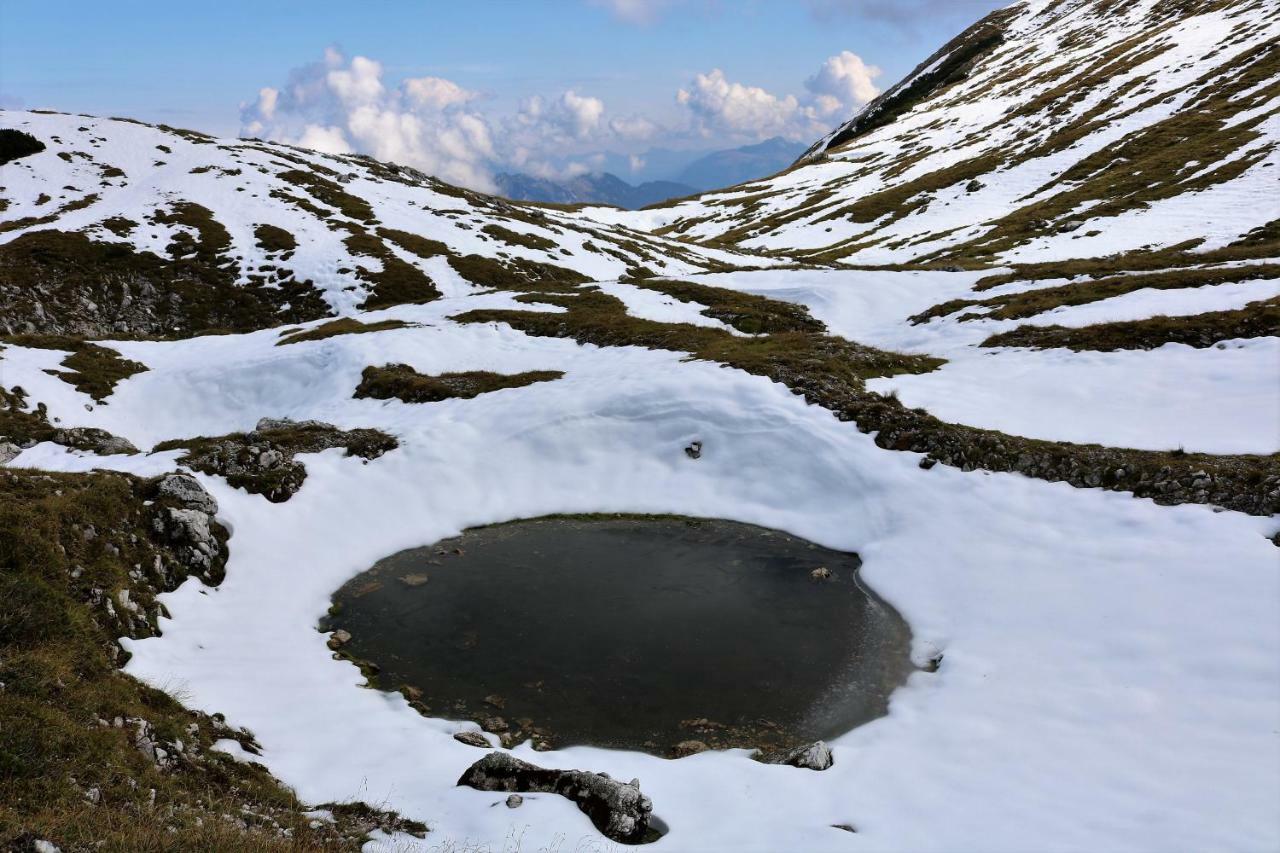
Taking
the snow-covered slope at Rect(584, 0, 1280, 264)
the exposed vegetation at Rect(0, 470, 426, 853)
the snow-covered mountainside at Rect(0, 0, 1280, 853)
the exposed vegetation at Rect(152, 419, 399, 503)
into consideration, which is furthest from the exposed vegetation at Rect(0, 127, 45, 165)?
the snow-covered slope at Rect(584, 0, 1280, 264)

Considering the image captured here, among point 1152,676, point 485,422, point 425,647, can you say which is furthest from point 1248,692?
point 485,422

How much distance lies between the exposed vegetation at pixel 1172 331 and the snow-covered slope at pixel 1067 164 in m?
30.7

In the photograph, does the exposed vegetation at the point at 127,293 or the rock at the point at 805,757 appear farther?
the exposed vegetation at the point at 127,293

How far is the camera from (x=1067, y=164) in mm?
97312

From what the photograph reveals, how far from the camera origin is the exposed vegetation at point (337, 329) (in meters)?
40.9

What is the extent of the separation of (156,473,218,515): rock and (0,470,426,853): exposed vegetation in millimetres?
2134

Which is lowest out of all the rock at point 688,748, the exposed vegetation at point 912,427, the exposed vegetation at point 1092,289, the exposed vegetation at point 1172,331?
the rock at point 688,748

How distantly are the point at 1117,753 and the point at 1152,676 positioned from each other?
243 centimetres

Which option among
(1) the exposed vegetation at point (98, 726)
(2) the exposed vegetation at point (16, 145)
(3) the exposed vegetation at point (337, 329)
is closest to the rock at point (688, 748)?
(1) the exposed vegetation at point (98, 726)

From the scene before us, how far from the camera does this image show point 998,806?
10867 millimetres

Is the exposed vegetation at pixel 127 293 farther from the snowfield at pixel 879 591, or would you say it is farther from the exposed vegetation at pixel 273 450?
the exposed vegetation at pixel 273 450

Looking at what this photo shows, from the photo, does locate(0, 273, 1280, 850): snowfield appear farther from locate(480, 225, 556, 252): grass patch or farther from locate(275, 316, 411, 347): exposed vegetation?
locate(480, 225, 556, 252): grass patch

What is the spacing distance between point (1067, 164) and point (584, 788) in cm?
11695

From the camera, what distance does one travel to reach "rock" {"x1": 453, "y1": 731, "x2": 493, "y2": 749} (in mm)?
12941
